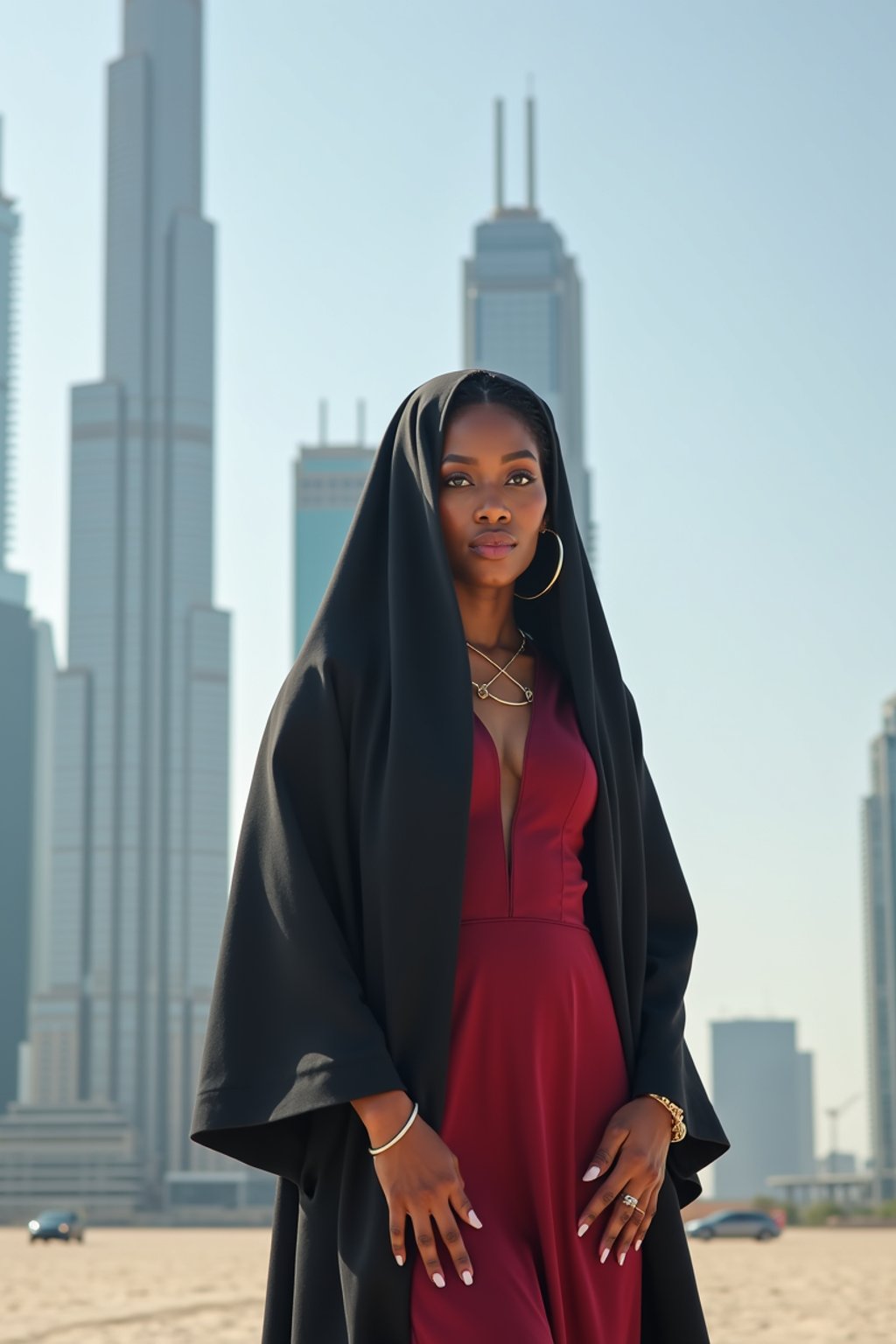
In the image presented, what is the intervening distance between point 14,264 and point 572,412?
182ft

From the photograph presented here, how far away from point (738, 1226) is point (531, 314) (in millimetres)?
120452

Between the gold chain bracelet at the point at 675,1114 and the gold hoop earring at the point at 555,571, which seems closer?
the gold chain bracelet at the point at 675,1114

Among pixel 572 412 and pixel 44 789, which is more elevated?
pixel 572 412

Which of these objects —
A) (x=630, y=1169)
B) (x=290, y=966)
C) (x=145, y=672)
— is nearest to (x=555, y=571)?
(x=290, y=966)

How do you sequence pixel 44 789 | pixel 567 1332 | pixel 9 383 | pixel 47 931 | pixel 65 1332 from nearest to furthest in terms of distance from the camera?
pixel 567 1332 → pixel 65 1332 → pixel 47 931 → pixel 44 789 → pixel 9 383

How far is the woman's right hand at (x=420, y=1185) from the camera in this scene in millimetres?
2318

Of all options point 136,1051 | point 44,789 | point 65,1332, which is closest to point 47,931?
point 136,1051

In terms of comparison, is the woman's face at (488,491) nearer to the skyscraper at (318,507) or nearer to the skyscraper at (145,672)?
the skyscraper at (145,672)

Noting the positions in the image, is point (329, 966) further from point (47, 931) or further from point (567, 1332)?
point (47, 931)

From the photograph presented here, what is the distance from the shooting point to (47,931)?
127m

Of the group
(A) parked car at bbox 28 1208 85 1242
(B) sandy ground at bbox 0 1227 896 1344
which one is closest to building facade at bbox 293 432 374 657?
(A) parked car at bbox 28 1208 85 1242

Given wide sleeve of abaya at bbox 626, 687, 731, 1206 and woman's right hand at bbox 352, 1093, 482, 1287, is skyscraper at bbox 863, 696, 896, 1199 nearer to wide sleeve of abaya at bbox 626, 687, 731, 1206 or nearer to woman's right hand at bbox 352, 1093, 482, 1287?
wide sleeve of abaya at bbox 626, 687, 731, 1206

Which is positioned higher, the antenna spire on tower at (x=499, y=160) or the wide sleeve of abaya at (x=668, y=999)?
the antenna spire on tower at (x=499, y=160)

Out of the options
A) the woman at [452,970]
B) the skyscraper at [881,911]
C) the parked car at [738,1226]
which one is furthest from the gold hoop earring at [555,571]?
the skyscraper at [881,911]
